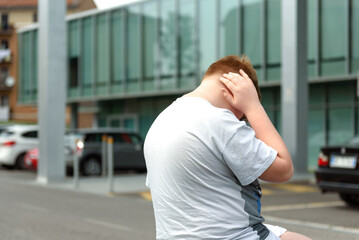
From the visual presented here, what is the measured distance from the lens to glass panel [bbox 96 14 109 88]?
3028 cm

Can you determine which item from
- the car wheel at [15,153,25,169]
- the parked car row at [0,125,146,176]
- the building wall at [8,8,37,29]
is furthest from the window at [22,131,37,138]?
the building wall at [8,8,37,29]

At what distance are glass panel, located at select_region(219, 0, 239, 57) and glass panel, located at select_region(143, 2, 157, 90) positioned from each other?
4308 millimetres

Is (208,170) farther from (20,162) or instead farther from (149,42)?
(149,42)

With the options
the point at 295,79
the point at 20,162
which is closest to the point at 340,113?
the point at 295,79

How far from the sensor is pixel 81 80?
31641mm

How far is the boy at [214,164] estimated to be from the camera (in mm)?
1778

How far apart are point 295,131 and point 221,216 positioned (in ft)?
50.2

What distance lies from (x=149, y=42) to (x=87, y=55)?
5.15 meters

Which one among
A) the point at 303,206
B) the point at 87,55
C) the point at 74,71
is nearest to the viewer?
the point at 303,206

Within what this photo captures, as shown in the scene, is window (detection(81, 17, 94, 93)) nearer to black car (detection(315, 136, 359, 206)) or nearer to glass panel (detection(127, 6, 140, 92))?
glass panel (detection(127, 6, 140, 92))

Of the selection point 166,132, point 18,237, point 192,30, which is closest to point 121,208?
point 18,237

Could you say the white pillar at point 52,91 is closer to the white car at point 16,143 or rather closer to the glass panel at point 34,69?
the white car at point 16,143

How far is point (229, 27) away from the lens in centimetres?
2383

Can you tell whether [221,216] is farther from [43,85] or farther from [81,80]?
[81,80]
